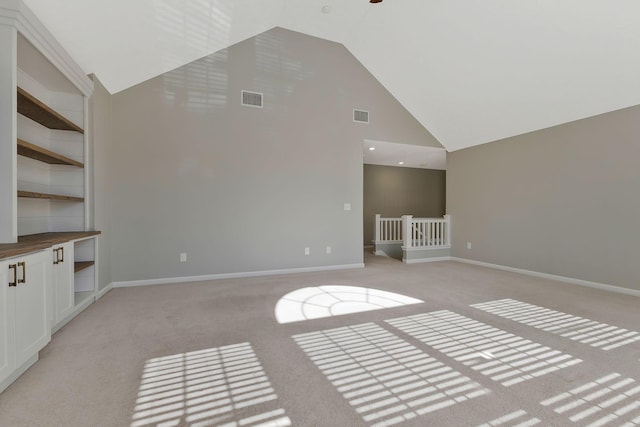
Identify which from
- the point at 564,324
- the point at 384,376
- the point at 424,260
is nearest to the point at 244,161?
the point at 384,376

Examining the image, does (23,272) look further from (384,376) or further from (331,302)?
(331,302)

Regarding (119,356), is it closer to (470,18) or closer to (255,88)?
(255,88)

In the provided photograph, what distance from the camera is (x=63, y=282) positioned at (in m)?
2.60

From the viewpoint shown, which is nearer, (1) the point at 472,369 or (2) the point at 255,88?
(1) the point at 472,369

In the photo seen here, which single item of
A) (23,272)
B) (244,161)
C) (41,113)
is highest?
(41,113)

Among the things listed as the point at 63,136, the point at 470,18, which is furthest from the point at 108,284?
the point at 470,18

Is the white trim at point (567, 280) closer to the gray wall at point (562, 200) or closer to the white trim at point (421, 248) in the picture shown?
the gray wall at point (562, 200)

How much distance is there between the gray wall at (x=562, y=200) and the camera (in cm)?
381

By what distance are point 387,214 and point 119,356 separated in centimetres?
798

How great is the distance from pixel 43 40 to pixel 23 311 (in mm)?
A: 2231

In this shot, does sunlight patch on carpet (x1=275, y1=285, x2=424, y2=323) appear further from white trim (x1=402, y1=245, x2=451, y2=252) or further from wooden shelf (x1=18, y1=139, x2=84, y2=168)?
wooden shelf (x1=18, y1=139, x2=84, y2=168)

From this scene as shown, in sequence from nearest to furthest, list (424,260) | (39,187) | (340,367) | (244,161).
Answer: (340,367) < (39,187) < (244,161) < (424,260)

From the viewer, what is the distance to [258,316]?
291 centimetres

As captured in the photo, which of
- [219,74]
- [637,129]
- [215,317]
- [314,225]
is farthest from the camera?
[314,225]
